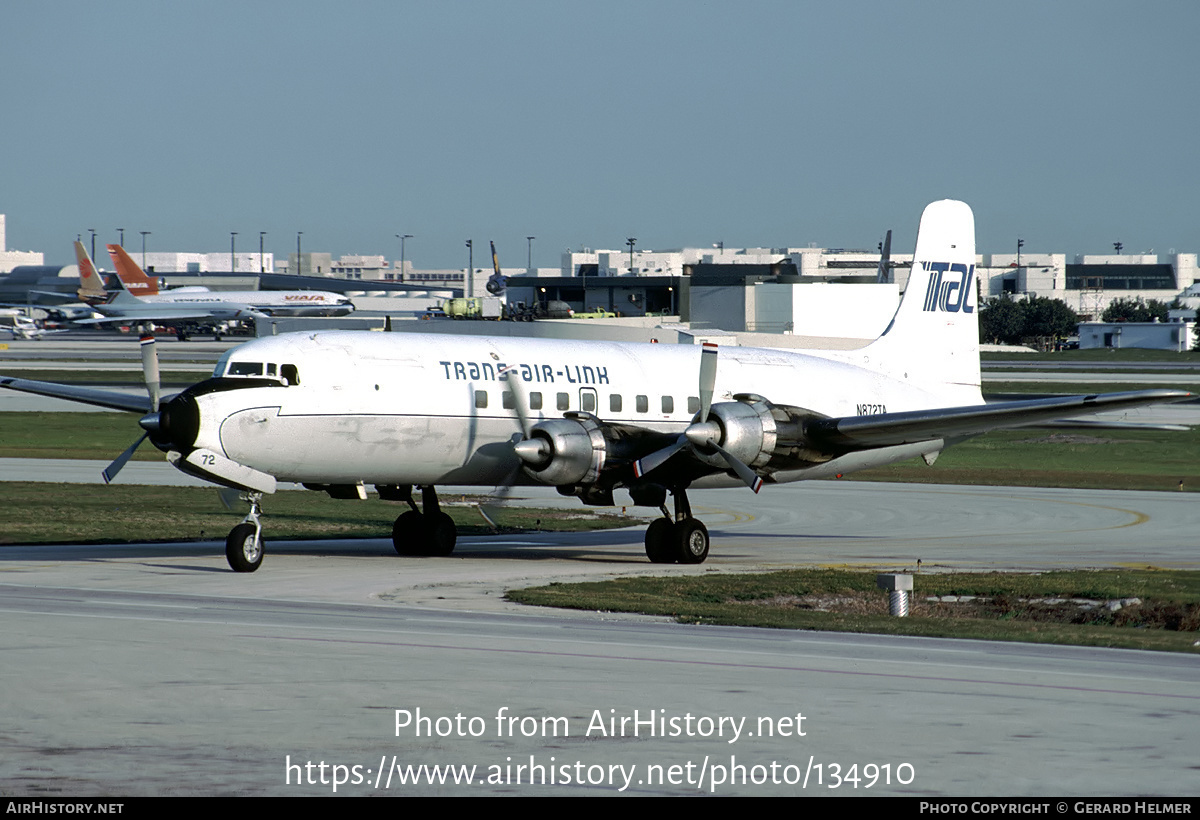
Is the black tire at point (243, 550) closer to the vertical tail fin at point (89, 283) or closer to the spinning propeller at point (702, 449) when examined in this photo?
the spinning propeller at point (702, 449)

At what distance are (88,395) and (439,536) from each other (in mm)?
8198

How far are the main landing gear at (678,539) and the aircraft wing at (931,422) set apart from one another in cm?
308

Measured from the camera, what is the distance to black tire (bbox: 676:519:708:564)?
28.2 meters

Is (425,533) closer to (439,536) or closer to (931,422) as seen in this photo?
(439,536)

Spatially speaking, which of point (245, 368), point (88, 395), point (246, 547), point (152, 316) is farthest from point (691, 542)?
point (152, 316)

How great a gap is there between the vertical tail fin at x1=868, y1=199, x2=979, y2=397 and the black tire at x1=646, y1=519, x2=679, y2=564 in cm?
868

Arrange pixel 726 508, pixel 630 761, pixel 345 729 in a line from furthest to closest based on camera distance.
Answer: pixel 726 508 < pixel 345 729 < pixel 630 761

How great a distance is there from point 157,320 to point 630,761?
496ft

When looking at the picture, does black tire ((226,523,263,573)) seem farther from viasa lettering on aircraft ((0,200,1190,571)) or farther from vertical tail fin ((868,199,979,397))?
vertical tail fin ((868,199,979,397))

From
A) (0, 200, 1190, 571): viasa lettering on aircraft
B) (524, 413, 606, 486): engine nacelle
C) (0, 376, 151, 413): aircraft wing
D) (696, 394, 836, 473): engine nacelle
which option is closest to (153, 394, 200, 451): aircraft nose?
(0, 200, 1190, 571): viasa lettering on aircraft

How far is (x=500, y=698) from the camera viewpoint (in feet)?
44.0
